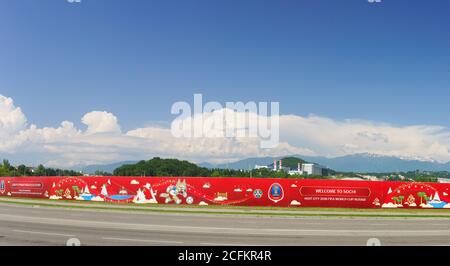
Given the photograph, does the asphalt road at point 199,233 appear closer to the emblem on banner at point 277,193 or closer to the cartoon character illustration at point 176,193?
the emblem on banner at point 277,193

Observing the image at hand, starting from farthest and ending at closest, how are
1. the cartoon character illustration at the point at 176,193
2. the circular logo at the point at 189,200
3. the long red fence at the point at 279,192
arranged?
the cartoon character illustration at the point at 176,193 < the circular logo at the point at 189,200 < the long red fence at the point at 279,192

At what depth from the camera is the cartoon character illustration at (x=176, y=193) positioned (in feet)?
149

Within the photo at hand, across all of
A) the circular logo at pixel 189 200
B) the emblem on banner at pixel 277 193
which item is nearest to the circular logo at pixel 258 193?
the emblem on banner at pixel 277 193

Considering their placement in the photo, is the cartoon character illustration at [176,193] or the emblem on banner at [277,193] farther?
the cartoon character illustration at [176,193]

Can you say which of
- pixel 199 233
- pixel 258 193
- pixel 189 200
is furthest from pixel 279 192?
pixel 199 233

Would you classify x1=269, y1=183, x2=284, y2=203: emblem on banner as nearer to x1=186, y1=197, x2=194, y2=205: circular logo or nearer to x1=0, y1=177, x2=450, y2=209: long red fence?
x1=0, y1=177, x2=450, y2=209: long red fence

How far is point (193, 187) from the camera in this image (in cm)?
4519

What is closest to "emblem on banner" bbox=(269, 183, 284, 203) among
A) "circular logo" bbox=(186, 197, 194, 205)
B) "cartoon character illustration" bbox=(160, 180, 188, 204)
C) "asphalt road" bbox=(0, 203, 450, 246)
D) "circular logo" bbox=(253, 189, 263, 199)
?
"circular logo" bbox=(253, 189, 263, 199)

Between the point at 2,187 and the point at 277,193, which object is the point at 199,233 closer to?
the point at 277,193

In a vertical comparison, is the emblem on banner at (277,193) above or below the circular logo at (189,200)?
above

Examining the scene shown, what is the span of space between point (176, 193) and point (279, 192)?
1092 centimetres

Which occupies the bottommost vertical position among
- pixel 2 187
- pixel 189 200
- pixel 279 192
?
pixel 189 200

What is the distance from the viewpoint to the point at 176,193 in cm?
4559
